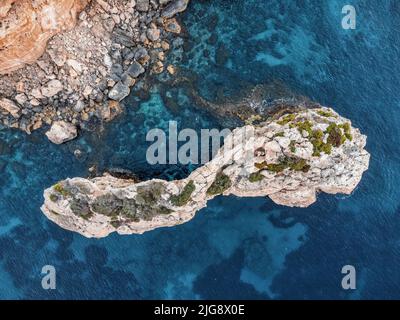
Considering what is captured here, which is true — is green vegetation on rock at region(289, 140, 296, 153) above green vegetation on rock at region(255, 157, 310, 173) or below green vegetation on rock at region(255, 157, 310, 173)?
above

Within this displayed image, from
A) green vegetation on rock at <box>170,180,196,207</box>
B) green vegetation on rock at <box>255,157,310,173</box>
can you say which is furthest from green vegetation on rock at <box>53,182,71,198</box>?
green vegetation on rock at <box>255,157,310,173</box>

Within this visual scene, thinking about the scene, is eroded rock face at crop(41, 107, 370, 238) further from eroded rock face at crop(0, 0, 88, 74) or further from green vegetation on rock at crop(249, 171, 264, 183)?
eroded rock face at crop(0, 0, 88, 74)

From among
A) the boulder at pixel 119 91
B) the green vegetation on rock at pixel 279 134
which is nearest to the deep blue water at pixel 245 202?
the boulder at pixel 119 91

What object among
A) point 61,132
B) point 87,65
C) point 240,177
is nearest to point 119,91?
point 87,65

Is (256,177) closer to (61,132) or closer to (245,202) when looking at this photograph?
(245,202)

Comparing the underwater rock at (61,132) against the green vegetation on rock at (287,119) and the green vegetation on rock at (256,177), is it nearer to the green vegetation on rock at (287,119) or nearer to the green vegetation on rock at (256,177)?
the green vegetation on rock at (256,177)
